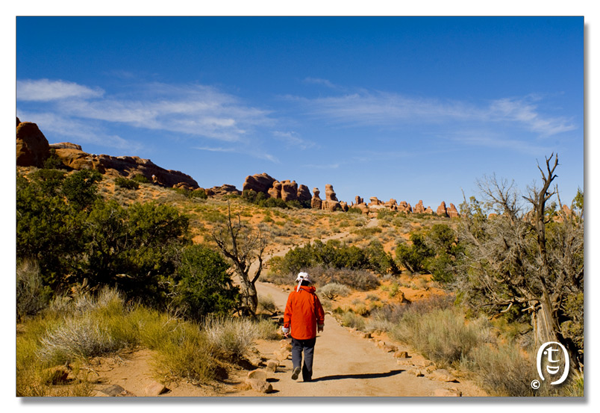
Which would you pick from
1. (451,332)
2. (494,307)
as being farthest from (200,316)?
(494,307)

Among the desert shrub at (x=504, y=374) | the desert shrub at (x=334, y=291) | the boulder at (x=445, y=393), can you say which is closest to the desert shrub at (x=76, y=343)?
the boulder at (x=445, y=393)

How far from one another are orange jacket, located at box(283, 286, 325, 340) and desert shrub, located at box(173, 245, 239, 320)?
13.3 feet

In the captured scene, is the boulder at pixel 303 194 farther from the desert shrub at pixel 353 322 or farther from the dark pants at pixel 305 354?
the dark pants at pixel 305 354

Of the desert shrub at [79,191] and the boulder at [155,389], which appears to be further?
the desert shrub at [79,191]

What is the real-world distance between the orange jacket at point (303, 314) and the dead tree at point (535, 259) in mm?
3546

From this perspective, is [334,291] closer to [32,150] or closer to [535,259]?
[535,259]

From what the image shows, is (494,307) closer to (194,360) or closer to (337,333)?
(337,333)

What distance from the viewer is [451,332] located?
26.3 feet

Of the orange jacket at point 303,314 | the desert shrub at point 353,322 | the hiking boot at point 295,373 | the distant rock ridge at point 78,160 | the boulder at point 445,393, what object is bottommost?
the desert shrub at point 353,322

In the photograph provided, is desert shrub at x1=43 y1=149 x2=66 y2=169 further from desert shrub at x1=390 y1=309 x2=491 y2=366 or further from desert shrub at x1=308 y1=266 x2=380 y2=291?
desert shrub at x1=390 y1=309 x2=491 y2=366

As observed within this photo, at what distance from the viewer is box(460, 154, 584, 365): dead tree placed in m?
6.35

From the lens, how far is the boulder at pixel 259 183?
101938 mm

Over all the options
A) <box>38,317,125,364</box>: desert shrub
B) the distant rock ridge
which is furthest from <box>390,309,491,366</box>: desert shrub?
the distant rock ridge

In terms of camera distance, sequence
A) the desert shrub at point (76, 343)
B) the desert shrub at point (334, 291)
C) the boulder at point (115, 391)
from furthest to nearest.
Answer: the desert shrub at point (334, 291)
the desert shrub at point (76, 343)
the boulder at point (115, 391)
